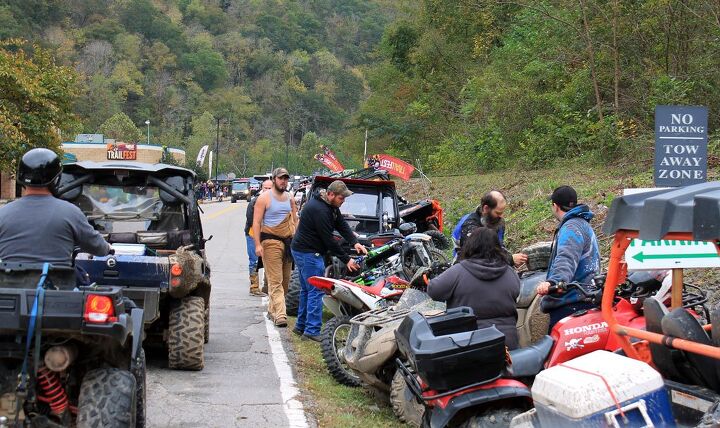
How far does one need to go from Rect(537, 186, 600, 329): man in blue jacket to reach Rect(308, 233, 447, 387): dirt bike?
1.68 m

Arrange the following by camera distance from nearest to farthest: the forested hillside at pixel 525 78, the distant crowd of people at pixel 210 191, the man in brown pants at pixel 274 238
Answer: the man in brown pants at pixel 274 238 < the forested hillside at pixel 525 78 < the distant crowd of people at pixel 210 191

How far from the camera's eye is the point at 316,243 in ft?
36.4

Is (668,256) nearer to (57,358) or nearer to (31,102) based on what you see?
(57,358)

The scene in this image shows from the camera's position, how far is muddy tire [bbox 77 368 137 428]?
516 cm

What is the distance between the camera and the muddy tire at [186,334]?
895 cm

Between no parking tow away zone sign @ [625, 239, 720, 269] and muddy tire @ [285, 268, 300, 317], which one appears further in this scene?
muddy tire @ [285, 268, 300, 317]

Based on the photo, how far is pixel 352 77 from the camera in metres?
180

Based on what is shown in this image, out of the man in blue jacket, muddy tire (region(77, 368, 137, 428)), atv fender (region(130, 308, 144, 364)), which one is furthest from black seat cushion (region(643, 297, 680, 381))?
atv fender (region(130, 308, 144, 364))

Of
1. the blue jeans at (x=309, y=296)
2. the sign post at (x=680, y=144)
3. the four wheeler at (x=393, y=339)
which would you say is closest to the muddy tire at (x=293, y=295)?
the blue jeans at (x=309, y=296)

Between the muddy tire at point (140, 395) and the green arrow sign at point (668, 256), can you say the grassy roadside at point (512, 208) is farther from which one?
the green arrow sign at point (668, 256)

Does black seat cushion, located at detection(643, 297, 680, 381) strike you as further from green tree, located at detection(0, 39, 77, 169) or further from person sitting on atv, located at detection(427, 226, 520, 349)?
green tree, located at detection(0, 39, 77, 169)

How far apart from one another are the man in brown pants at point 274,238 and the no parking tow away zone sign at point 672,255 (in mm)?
5702

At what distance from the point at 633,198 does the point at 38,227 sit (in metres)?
3.28

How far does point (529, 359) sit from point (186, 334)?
4080mm
